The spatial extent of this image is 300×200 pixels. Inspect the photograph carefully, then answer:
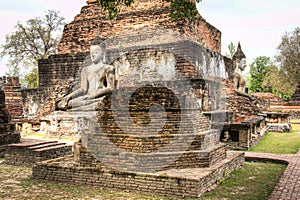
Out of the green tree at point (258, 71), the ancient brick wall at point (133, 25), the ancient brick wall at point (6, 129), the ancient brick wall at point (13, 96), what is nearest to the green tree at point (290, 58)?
the green tree at point (258, 71)

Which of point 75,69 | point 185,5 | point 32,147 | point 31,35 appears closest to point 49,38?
point 31,35

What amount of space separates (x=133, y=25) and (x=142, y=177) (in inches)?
357

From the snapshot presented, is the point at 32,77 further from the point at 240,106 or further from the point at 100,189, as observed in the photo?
the point at 100,189

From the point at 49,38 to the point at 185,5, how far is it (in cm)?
2539

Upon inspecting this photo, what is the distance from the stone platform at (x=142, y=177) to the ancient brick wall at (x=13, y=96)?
419 inches

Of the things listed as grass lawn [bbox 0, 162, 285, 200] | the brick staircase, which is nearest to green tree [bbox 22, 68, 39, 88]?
the brick staircase

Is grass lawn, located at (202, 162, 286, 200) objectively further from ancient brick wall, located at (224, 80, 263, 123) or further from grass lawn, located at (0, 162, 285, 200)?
ancient brick wall, located at (224, 80, 263, 123)

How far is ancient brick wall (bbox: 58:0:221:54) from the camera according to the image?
41.1 ft

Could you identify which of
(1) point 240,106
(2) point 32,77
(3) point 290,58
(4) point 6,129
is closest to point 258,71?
(3) point 290,58

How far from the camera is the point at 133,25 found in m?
13.3

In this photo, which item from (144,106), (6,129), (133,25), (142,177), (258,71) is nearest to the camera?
(142,177)

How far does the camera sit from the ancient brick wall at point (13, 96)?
52.4ft

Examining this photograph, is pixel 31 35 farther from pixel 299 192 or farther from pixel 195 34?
pixel 299 192

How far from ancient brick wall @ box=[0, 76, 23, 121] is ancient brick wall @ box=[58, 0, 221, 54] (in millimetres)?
3442
